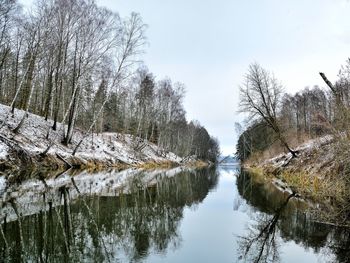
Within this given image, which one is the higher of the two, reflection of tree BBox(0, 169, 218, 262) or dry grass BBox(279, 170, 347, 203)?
dry grass BBox(279, 170, 347, 203)

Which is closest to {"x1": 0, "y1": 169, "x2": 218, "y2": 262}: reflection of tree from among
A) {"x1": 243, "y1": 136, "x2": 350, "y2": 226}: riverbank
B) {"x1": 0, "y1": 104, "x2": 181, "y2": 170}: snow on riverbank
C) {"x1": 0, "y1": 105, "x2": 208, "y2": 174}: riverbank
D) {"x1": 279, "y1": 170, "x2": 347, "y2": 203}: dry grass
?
{"x1": 243, "y1": 136, "x2": 350, "y2": 226}: riverbank

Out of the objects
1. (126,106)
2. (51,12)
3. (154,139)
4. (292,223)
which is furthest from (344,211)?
Result: (154,139)

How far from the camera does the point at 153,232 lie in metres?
8.75

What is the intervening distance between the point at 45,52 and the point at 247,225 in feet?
78.1

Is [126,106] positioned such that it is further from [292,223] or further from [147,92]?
[292,223]

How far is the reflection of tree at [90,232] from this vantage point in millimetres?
6457

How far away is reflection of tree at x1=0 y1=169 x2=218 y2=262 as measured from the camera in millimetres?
6457

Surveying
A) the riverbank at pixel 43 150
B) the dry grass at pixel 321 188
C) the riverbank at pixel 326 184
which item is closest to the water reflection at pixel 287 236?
the riverbank at pixel 326 184

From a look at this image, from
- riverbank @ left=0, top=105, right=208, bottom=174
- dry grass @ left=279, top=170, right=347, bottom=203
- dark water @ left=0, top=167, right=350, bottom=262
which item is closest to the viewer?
dark water @ left=0, top=167, right=350, bottom=262

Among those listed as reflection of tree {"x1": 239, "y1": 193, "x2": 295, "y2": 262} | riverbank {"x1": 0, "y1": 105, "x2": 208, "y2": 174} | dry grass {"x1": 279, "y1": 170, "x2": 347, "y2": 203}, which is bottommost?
reflection of tree {"x1": 239, "y1": 193, "x2": 295, "y2": 262}

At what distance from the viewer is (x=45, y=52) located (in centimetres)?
2852

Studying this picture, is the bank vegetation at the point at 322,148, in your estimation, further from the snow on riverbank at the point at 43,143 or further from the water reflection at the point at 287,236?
the snow on riverbank at the point at 43,143

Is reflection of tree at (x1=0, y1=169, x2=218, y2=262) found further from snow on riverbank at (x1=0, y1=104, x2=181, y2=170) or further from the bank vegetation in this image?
snow on riverbank at (x1=0, y1=104, x2=181, y2=170)

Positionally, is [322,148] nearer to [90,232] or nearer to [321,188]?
[321,188]
